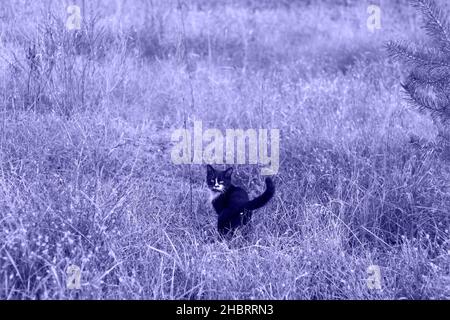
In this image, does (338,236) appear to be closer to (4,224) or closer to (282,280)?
(282,280)

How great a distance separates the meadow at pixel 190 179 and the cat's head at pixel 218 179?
6.0 inches

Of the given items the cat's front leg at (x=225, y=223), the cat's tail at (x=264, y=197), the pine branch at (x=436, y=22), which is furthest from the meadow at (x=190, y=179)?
the pine branch at (x=436, y=22)

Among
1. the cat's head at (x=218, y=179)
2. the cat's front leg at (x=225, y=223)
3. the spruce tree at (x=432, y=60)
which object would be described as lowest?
the cat's front leg at (x=225, y=223)

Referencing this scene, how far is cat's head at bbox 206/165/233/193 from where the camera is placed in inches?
143

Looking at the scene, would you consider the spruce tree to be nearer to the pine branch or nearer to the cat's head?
the pine branch

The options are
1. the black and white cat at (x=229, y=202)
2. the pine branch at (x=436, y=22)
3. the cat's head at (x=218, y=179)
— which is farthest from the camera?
the cat's head at (x=218, y=179)

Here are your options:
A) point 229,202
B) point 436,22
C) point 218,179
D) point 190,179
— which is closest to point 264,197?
point 229,202

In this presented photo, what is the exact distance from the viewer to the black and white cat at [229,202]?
333 cm

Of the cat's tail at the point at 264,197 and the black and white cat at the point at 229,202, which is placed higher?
the cat's tail at the point at 264,197

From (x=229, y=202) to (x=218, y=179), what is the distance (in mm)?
220

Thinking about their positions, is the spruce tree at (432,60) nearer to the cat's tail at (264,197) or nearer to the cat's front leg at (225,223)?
the cat's tail at (264,197)

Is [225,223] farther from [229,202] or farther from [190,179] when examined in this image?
[190,179]

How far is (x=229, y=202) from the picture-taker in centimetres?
353

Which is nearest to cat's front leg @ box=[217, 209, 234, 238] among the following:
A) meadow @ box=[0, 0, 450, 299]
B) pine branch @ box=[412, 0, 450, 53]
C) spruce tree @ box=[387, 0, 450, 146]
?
meadow @ box=[0, 0, 450, 299]
